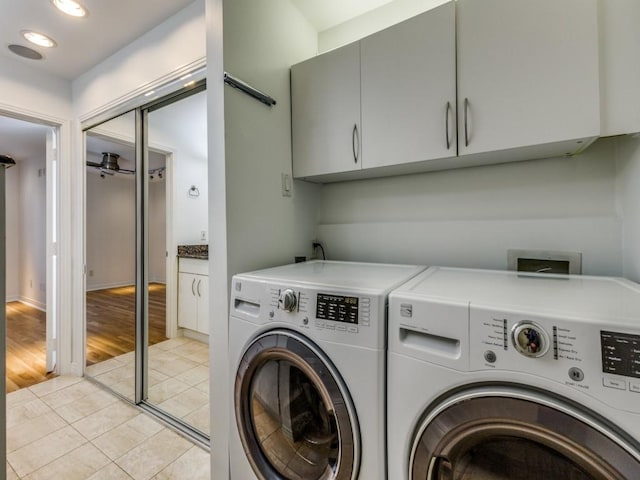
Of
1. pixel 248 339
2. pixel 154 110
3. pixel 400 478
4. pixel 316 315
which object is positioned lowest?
pixel 400 478

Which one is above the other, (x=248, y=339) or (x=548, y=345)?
(x=548, y=345)

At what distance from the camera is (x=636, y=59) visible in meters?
0.91

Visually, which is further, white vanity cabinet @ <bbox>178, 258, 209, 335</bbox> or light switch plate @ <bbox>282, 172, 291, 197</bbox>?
white vanity cabinet @ <bbox>178, 258, 209, 335</bbox>

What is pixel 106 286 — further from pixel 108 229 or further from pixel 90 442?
pixel 90 442

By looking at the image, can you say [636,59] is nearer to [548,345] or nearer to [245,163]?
[548,345]

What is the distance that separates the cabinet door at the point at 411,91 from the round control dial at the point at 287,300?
778 millimetres

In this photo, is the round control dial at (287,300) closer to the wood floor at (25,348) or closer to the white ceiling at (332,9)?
the white ceiling at (332,9)

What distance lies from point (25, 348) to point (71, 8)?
10.2 feet

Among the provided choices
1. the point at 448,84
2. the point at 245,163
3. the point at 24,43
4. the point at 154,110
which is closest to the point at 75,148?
the point at 24,43

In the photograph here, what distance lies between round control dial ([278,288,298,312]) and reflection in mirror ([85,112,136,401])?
160 centimetres

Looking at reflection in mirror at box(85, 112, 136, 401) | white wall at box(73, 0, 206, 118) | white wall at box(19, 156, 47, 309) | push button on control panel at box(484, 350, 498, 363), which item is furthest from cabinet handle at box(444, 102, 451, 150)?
white wall at box(19, 156, 47, 309)

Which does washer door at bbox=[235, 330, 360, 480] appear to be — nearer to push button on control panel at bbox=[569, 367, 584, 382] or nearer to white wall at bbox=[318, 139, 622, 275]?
push button on control panel at bbox=[569, 367, 584, 382]

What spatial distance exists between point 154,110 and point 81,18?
58 centimetres

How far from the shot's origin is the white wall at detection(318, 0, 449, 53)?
1.53 m
